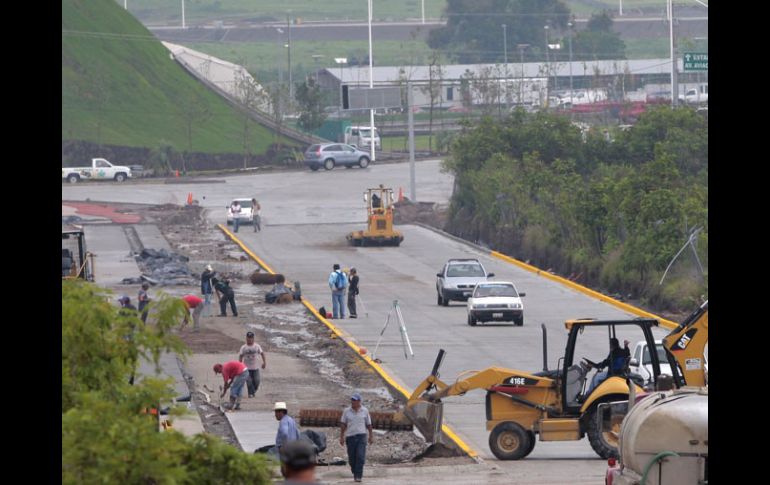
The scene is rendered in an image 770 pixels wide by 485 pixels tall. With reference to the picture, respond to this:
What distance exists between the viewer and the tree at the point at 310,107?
10850cm

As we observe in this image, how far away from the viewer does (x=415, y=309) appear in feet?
141

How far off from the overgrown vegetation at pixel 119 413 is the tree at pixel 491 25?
173 meters

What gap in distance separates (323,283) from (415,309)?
692 centimetres

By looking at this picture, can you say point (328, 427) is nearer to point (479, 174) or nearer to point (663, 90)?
point (479, 174)

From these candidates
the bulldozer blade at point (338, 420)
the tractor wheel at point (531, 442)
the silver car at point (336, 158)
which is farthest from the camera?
the silver car at point (336, 158)

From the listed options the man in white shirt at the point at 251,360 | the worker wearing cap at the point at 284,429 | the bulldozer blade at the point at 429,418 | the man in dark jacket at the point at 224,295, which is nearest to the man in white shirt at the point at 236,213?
the man in dark jacket at the point at 224,295

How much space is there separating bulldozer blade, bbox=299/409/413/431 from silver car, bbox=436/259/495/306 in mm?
19125

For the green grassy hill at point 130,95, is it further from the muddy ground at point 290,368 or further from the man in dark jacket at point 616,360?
the man in dark jacket at point 616,360

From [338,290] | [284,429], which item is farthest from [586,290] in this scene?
[284,429]

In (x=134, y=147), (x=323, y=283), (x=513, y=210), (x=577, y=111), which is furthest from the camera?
(x=577, y=111)

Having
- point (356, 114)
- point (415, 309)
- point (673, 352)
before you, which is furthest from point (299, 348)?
point (356, 114)

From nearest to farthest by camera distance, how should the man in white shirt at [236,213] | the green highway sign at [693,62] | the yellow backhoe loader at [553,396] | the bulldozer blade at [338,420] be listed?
the yellow backhoe loader at [553,396] < the bulldozer blade at [338,420] < the green highway sign at [693,62] < the man in white shirt at [236,213]

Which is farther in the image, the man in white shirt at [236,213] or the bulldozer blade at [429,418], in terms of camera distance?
the man in white shirt at [236,213]
